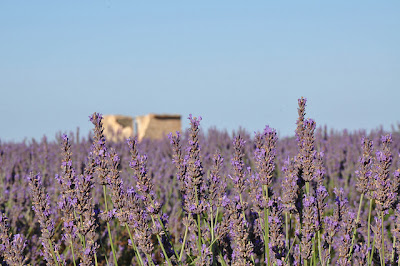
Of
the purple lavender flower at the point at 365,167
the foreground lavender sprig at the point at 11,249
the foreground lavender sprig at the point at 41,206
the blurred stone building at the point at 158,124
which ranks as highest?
the blurred stone building at the point at 158,124

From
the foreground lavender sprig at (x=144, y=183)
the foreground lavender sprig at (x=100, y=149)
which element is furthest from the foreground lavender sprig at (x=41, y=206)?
the foreground lavender sprig at (x=144, y=183)

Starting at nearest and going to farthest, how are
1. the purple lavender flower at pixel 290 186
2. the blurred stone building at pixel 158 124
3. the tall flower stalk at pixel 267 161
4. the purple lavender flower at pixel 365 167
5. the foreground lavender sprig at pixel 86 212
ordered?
the tall flower stalk at pixel 267 161 → the foreground lavender sprig at pixel 86 212 → the purple lavender flower at pixel 290 186 → the purple lavender flower at pixel 365 167 → the blurred stone building at pixel 158 124

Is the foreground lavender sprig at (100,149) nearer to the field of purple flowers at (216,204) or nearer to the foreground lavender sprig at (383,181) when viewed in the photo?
the field of purple flowers at (216,204)

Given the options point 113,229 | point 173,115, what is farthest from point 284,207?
point 173,115

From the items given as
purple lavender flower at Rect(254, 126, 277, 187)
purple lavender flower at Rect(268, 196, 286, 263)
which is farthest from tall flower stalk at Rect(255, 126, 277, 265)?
purple lavender flower at Rect(268, 196, 286, 263)

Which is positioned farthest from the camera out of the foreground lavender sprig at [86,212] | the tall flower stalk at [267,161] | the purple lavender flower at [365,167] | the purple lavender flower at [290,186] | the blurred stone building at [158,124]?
the blurred stone building at [158,124]

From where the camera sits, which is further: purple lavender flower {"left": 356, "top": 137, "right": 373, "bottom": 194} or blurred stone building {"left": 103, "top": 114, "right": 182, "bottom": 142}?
blurred stone building {"left": 103, "top": 114, "right": 182, "bottom": 142}

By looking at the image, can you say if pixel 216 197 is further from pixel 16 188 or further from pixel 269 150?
pixel 16 188

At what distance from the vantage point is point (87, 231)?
2.69 meters

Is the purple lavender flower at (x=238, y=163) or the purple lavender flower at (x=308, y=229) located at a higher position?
the purple lavender flower at (x=238, y=163)

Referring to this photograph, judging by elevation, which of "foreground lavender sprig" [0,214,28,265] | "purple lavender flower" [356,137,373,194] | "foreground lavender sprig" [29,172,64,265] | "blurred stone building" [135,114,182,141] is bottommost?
"foreground lavender sprig" [0,214,28,265]

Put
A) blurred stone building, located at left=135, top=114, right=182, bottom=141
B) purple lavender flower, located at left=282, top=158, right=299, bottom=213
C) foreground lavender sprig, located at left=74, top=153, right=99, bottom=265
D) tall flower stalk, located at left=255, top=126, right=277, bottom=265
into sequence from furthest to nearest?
blurred stone building, located at left=135, top=114, right=182, bottom=141 → purple lavender flower, located at left=282, top=158, right=299, bottom=213 → foreground lavender sprig, located at left=74, top=153, right=99, bottom=265 → tall flower stalk, located at left=255, top=126, right=277, bottom=265

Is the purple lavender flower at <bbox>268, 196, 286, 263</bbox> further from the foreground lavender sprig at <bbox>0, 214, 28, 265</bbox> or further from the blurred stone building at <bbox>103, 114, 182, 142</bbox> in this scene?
the blurred stone building at <bbox>103, 114, 182, 142</bbox>

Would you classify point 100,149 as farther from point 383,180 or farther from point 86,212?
point 383,180
